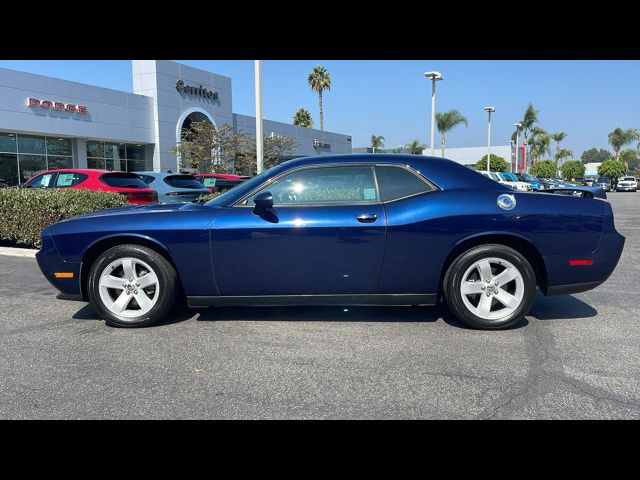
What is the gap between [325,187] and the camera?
434 cm

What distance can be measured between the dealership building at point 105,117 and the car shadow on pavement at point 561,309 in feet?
52.7

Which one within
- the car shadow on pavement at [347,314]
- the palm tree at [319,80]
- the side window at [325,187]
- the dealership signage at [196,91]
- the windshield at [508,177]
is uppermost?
the palm tree at [319,80]

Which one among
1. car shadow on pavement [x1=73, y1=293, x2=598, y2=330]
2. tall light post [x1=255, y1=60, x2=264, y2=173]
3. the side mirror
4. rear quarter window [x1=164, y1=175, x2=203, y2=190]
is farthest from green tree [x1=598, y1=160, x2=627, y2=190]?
the side mirror

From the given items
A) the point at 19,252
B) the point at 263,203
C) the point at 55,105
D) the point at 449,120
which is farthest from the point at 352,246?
the point at 449,120

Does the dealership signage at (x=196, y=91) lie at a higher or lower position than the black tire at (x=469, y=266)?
higher

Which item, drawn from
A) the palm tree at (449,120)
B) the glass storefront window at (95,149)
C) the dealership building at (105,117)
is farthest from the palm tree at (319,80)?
the glass storefront window at (95,149)

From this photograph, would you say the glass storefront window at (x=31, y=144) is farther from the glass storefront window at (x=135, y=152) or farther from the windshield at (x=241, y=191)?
the windshield at (x=241, y=191)

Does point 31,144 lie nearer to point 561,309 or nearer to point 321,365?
point 321,365

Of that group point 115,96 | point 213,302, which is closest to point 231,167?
point 115,96

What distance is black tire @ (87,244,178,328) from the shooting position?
430cm

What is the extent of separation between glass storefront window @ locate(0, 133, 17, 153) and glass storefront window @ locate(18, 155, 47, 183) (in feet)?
1.55

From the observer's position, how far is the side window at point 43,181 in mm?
10148

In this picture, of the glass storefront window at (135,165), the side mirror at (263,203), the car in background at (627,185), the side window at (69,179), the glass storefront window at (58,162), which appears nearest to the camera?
the side mirror at (263,203)
